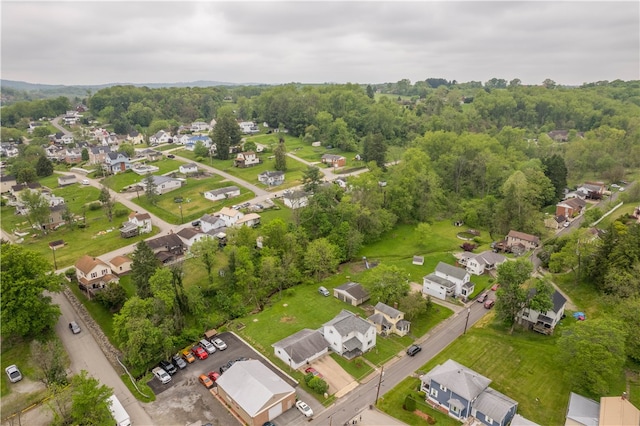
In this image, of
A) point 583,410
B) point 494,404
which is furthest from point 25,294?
point 583,410

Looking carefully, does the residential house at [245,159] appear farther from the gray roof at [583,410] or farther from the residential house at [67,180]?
the gray roof at [583,410]

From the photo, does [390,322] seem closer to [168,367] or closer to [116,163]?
[168,367]

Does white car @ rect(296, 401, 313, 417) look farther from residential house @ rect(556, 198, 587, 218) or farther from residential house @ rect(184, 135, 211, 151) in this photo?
residential house @ rect(184, 135, 211, 151)

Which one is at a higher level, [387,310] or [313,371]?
[387,310]

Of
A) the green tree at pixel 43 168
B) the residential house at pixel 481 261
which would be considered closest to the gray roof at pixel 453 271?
the residential house at pixel 481 261

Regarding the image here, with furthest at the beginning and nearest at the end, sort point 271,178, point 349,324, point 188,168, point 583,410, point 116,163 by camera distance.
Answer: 1. point 116,163
2. point 188,168
3. point 271,178
4. point 349,324
5. point 583,410

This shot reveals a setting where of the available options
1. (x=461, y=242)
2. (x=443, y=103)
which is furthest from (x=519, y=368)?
(x=443, y=103)

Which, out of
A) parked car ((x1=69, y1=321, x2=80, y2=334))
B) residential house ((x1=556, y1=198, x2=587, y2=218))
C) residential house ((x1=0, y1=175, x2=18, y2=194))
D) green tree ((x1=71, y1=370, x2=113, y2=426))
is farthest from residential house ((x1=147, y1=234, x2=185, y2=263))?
residential house ((x1=556, y1=198, x2=587, y2=218))
